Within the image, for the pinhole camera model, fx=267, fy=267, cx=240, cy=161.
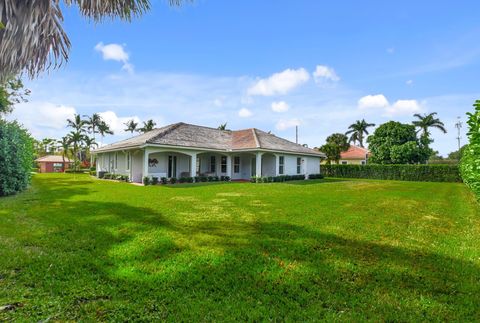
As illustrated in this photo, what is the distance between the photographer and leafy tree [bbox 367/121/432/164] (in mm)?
34750

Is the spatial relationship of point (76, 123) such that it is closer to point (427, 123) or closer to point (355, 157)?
point (355, 157)

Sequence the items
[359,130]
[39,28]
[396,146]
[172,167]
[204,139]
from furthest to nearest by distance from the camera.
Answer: [359,130] → [396,146] → [204,139] → [172,167] → [39,28]

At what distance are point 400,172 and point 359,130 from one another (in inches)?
1110

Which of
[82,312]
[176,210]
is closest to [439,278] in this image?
[82,312]

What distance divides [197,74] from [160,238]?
1285 cm

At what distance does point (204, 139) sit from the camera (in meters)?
24.6

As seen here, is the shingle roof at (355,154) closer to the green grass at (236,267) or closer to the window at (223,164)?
the window at (223,164)

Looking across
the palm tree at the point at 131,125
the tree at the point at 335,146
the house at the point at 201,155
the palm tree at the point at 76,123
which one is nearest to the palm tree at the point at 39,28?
the house at the point at 201,155

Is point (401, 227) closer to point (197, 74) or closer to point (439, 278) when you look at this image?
point (439, 278)

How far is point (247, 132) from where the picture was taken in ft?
90.4

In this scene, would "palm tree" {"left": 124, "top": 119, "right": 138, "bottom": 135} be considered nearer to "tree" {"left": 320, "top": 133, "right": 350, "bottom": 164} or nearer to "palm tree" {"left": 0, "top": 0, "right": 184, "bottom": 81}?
"tree" {"left": 320, "top": 133, "right": 350, "bottom": 164}

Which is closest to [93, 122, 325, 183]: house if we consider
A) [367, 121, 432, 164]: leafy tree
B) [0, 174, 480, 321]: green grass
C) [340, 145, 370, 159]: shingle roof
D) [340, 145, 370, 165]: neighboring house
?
[0, 174, 480, 321]: green grass

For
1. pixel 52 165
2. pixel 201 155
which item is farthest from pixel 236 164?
pixel 52 165

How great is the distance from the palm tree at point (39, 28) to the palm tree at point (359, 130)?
192ft
